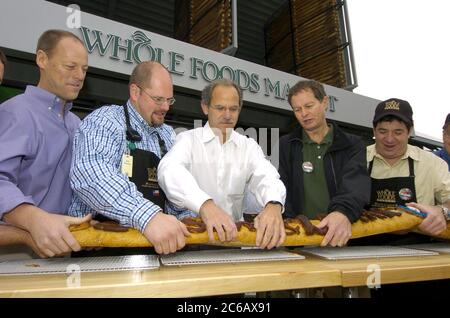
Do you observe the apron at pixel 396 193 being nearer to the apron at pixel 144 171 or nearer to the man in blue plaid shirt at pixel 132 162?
the man in blue plaid shirt at pixel 132 162

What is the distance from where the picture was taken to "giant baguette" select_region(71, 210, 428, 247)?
99cm

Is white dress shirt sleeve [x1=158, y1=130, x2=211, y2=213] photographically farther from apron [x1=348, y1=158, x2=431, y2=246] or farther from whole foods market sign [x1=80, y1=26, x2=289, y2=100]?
whole foods market sign [x1=80, y1=26, x2=289, y2=100]

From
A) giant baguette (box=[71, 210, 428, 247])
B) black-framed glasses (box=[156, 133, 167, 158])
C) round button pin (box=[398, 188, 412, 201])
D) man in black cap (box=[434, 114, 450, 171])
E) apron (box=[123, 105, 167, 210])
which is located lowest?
giant baguette (box=[71, 210, 428, 247])

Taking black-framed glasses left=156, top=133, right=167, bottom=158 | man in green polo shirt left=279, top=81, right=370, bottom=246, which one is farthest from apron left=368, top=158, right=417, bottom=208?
black-framed glasses left=156, top=133, right=167, bottom=158

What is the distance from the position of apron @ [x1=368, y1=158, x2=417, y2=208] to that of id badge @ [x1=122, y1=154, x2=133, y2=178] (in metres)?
1.41

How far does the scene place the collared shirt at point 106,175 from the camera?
1033 mm

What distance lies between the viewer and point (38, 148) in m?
1.30

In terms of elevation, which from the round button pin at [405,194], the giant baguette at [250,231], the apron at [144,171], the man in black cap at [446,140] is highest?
the man in black cap at [446,140]

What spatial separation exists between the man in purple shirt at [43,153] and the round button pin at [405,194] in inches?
65.8

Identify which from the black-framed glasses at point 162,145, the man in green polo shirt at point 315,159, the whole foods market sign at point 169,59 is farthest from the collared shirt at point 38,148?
the whole foods market sign at point 169,59

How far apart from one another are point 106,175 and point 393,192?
158 centimetres

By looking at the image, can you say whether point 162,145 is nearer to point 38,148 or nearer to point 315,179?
point 38,148
